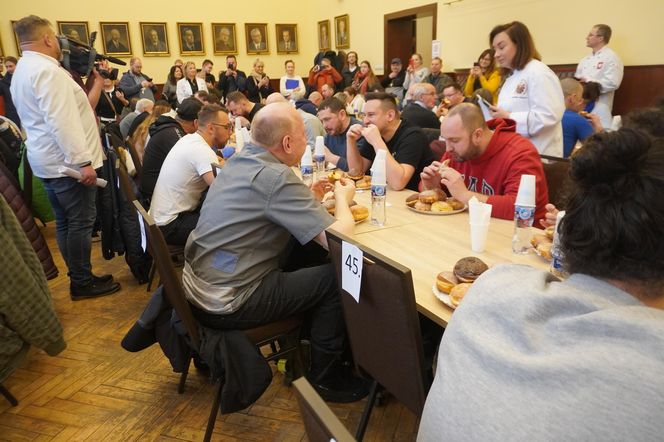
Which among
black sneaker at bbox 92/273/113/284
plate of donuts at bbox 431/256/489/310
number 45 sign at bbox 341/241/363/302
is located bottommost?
black sneaker at bbox 92/273/113/284

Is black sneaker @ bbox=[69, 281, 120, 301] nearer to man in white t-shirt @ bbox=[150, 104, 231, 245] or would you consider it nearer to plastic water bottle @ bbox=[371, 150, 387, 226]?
man in white t-shirt @ bbox=[150, 104, 231, 245]

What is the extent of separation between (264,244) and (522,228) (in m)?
0.96

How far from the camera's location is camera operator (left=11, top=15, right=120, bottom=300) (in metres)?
2.79

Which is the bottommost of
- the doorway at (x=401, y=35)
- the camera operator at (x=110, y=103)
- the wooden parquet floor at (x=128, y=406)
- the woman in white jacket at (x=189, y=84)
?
the wooden parquet floor at (x=128, y=406)

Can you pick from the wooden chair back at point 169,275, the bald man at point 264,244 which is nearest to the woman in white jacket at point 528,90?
the bald man at point 264,244

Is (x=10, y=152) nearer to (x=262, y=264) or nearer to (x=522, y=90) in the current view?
(x=262, y=264)

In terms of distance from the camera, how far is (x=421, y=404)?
1282mm

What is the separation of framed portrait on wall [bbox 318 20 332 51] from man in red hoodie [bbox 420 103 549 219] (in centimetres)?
1055

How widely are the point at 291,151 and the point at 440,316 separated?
102cm

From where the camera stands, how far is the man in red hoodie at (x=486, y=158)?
7.00ft

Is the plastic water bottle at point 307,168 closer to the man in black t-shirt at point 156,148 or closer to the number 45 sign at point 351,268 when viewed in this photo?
the man in black t-shirt at point 156,148

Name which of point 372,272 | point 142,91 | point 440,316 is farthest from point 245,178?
point 142,91

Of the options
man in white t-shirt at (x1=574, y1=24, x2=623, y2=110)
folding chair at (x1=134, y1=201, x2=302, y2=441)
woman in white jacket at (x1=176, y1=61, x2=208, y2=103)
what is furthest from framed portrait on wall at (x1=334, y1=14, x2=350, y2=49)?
folding chair at (x1=134, y1=201, x2=302, y2=441)

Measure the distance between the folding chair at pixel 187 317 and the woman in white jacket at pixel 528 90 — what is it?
5.96ft
